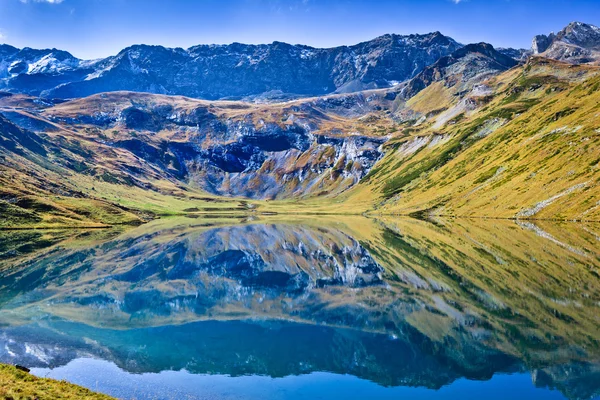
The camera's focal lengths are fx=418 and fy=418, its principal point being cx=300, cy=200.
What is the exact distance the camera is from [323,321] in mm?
62000

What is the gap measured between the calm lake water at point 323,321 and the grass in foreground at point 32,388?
9054mm

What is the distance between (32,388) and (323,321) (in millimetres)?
41140

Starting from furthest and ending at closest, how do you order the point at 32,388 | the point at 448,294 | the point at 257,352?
the point at 448,294
the point at 257,352
the point at 32,388

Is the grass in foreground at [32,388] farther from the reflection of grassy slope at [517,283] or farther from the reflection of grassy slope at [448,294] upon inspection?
the reflection of grassy slope at [517,283]

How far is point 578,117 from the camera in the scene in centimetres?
19525

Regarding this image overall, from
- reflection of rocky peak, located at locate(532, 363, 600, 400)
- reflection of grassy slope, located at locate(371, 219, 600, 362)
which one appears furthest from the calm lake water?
reflection of grassy slope, located at locate(371, 219, 600, 362)

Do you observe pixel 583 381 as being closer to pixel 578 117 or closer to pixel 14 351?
pixel 14 351

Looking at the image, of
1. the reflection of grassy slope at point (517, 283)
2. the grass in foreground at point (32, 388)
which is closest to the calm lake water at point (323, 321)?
the reflection of grassy slope at point (517, 283)

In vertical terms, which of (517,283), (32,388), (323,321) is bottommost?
(323,321)

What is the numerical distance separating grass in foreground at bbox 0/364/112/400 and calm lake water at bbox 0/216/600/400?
905cm

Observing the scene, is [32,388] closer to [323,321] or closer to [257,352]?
[257,352]

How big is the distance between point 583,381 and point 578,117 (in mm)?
198911

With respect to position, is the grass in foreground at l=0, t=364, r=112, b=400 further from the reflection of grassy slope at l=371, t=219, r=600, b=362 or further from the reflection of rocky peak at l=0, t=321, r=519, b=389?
the reflection of grassy slope at l=371, t=219, r=600, b=362

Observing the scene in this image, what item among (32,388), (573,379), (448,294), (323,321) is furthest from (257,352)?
(448,294)
